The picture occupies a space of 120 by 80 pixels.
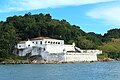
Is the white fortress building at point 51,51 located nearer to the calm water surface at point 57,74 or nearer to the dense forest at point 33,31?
the dense forest at point 33,31

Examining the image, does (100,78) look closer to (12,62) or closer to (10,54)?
(12,62)

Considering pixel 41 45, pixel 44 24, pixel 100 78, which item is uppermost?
pixel 44 24

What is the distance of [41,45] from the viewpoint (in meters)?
99.4

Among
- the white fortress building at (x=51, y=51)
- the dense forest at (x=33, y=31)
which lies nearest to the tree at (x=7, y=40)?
the dense forest at (x=33, y=31)

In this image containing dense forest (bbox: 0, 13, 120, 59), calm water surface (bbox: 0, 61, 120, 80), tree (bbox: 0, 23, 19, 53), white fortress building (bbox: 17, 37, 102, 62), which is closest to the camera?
calm water surface (bbox: 0, 61, 120, 80)

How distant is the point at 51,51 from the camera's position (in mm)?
98375

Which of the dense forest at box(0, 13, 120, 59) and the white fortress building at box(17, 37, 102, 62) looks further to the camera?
the dense forest at box(0, 13, 120, 59)

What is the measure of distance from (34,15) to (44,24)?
17.2m

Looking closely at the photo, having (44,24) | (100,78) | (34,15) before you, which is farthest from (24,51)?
(100,78)

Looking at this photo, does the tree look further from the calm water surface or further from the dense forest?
the calm water surface

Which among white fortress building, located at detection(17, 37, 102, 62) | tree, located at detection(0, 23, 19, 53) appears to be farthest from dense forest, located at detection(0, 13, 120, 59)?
white fortress building, located at detection(17, 37, 102, 62)

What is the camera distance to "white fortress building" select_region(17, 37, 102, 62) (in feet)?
315

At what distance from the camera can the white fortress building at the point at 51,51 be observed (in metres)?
96.1

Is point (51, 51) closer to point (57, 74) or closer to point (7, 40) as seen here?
point (7, 40)
